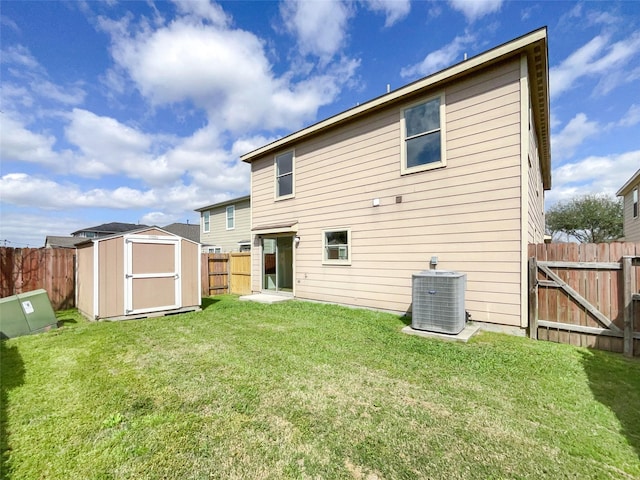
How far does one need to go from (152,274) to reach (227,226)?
1167 cm

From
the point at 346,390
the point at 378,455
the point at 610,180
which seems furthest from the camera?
the point at 610,180

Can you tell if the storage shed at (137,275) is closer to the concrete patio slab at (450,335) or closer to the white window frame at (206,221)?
the concrete patio slab at (450,335)

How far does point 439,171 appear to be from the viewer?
5926 millimetres

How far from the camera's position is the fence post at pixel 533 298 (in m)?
4.84

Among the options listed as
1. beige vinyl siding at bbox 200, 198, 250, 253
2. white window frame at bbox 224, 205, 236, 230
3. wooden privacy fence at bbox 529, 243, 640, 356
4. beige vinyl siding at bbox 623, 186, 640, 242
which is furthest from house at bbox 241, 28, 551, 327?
white window frame at bbox 224, 205, 236, 230

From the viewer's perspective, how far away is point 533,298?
15.9 feet

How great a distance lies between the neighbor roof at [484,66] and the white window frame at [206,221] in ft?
40.1

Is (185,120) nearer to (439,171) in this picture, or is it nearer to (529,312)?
(439,171)

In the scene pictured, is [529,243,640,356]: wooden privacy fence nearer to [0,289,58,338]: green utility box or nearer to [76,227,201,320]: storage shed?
[76,227,201,320]: storage shed

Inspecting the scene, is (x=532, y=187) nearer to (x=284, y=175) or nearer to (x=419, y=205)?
(x=419, y=205)

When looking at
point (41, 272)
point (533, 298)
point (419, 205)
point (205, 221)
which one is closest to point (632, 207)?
point (533, 298)

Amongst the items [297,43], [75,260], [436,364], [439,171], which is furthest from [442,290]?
[75,260]

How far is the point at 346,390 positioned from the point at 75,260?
29.0 feet

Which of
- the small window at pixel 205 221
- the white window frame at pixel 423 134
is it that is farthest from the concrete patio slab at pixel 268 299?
the small window at pixel 205 221
